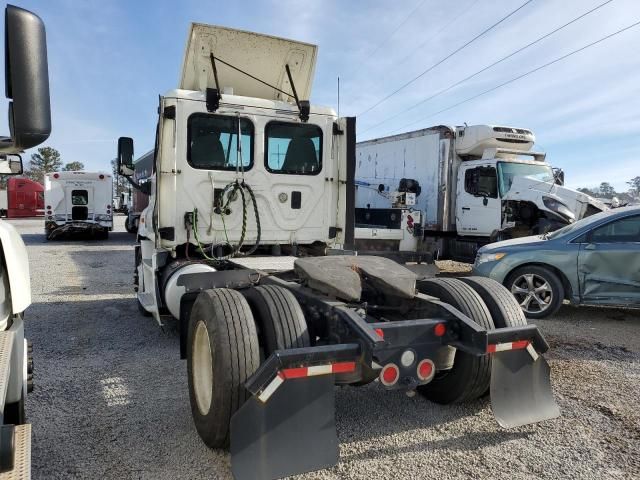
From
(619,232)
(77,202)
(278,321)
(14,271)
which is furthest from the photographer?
(77,202)

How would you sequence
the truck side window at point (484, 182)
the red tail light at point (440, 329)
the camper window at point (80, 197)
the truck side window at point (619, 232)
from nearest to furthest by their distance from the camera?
the red tail light at point (440, 329)
the truck side window at point (619, 232)
the truck side window at point (484, 182)
the camper window at point (80, 197)

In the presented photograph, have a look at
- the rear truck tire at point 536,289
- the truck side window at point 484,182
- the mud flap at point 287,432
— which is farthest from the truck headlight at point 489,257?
the mud flap at point 287,432

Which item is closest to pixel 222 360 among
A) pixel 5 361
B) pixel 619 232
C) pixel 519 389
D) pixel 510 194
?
pixel 5 361

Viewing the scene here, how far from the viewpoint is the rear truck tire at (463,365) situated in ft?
11.0

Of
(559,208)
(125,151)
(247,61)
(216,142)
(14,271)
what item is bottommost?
(14,271)

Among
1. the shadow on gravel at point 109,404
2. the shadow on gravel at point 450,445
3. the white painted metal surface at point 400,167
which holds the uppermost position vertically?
the white painted metal surface at point 400,167

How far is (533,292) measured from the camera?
272 inches

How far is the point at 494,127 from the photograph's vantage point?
1135 centimetres

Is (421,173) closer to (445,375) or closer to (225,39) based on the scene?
→ (225,39)

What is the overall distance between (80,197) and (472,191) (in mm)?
15963

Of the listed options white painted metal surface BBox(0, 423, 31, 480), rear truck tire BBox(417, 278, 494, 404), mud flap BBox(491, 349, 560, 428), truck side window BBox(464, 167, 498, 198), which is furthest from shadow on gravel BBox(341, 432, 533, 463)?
truck side window BBox(464, 167, 498, 198)

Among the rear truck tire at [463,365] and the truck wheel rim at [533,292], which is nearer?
the rear truck tire at [463,365]

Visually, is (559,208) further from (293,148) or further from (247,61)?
(247,61)

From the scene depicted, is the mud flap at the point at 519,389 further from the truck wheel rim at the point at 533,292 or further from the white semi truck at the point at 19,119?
the truck wheel rim at the point at 533,292
